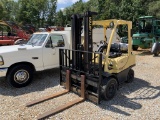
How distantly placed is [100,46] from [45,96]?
239 centimetres

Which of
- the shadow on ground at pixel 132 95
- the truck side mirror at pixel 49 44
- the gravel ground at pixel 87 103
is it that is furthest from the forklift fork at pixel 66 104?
the truck side mirror at pixel 49 44

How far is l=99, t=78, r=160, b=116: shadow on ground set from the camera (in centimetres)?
462

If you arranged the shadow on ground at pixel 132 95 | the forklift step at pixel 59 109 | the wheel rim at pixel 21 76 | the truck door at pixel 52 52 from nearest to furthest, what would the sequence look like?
the forklift step at pixel 59 109
the shadow on ground at pixel 132 95
the wheel rim at pixel 21 76
the truck door at pixel 52 52

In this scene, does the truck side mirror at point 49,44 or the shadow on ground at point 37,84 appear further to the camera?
the truck side mirror at point 49,44

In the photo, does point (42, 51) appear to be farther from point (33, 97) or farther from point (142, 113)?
point (142, 113)

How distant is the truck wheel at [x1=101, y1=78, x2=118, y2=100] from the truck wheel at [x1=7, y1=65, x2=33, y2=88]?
9.15ft

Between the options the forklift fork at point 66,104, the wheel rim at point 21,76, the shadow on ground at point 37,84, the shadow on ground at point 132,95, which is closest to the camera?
the forklift fork at point 66,104

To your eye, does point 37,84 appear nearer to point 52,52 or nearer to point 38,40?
point 52,52

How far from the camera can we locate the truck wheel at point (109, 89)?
480cm

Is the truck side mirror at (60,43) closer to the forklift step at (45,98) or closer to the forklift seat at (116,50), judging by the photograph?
the forklift seat at (116,50)

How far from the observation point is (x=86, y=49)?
16.9 feet

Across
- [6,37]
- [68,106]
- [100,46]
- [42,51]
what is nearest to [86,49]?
[100,46]

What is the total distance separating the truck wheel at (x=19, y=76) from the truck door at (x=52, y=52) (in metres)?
0.73

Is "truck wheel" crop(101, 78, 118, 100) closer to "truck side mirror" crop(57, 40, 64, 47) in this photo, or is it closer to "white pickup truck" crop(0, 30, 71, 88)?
"white pickup truck" crop(0, 30, 71, 88)
